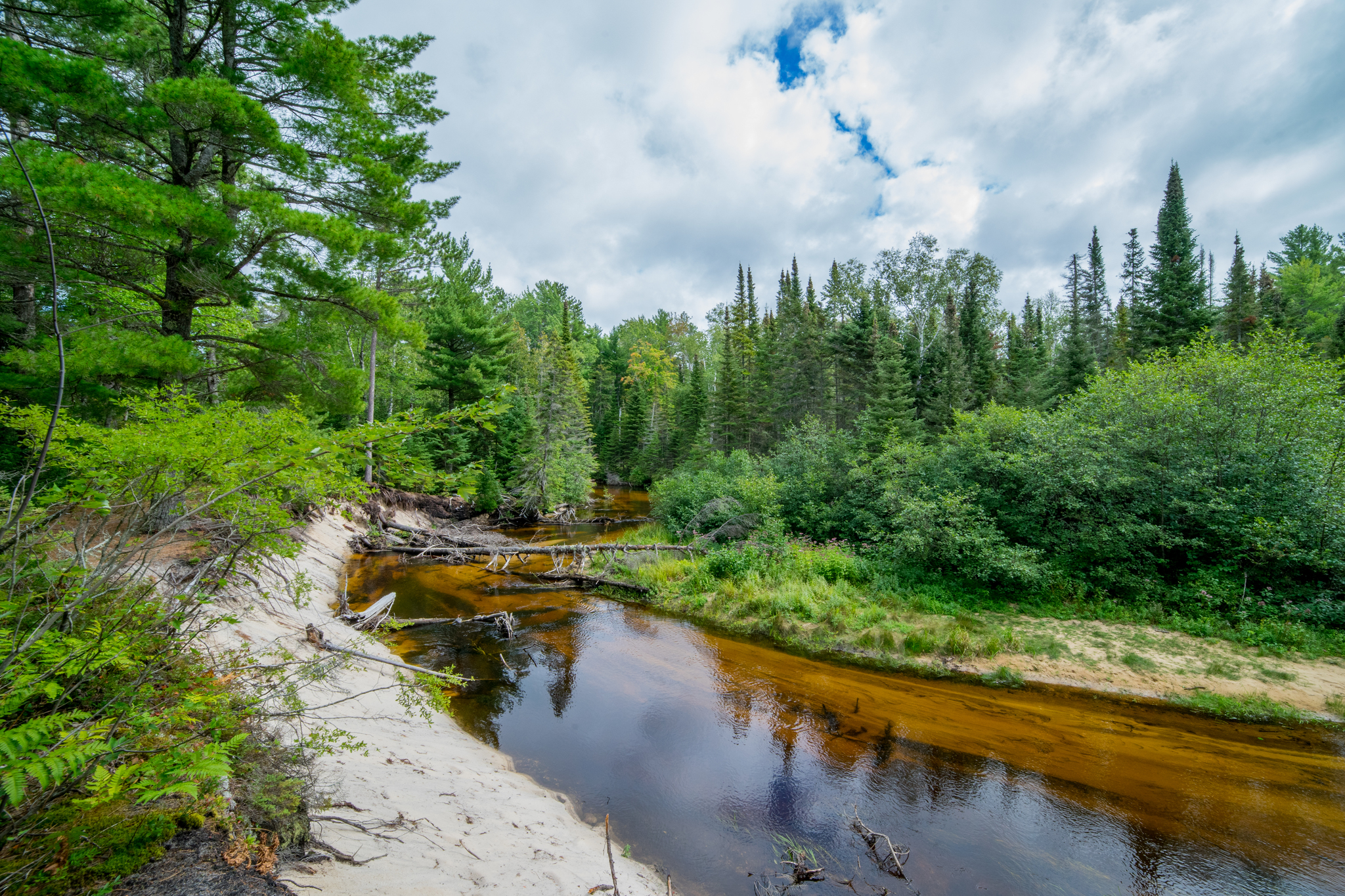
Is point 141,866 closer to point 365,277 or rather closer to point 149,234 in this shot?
point 149,234

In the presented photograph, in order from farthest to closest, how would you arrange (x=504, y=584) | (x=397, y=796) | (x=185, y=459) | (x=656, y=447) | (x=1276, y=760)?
(x=656, y=447) → (x=504, y=584) → (x=1276, y=760) → (x=397, y=796) → (x=185, y=459)

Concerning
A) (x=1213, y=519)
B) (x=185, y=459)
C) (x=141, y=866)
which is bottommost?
(x=141, y=866)

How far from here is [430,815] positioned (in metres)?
4.72

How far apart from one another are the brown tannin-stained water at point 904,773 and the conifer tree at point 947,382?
21.2 meters

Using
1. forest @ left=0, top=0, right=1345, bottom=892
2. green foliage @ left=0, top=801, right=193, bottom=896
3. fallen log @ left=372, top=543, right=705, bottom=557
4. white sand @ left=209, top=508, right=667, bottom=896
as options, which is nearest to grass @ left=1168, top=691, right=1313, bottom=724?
forest @ left=0, top=0, right=1345, bottom=892

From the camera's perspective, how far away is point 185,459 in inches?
117

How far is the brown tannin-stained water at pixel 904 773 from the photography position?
17.9 ft

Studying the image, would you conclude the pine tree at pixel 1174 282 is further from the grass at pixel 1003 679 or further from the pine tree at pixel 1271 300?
the grass at pixel 1003 679

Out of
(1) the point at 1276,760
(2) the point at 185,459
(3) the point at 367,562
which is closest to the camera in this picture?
(2) the point at 185,459

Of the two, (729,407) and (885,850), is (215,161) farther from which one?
(729,407)

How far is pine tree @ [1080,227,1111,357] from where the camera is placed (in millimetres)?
38250

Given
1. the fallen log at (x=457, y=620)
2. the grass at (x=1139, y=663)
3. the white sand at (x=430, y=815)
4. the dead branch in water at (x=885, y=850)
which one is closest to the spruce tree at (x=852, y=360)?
the grass at (x=1139, y=663)

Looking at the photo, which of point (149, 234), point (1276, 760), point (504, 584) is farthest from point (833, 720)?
point (149, 234)

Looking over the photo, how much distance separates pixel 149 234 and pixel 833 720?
12.2 meters
